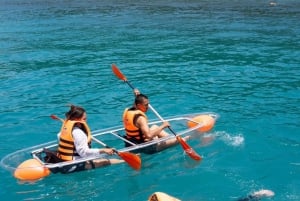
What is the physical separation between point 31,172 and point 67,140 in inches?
40.5

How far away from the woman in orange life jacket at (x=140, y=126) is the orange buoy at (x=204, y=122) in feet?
4.50

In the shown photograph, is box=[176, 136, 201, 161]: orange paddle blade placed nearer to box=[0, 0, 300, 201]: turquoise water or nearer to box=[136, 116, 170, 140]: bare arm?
box=[0, 0, 300, 201]: turquoise water

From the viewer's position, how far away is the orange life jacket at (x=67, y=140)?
28.9 ft

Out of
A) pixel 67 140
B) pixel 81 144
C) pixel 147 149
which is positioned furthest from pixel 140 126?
pixel 67 140

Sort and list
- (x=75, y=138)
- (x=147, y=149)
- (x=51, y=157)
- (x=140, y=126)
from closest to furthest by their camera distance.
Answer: (x=75, y=138), (x=51, y=157), (x=140, y=126), (x=147, y=149)

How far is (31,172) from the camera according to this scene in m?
8.96

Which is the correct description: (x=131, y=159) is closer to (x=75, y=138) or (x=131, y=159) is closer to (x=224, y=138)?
(x=75, y=138)

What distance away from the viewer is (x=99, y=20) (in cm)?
3312

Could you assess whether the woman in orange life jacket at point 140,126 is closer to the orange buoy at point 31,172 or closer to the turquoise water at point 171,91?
the turquoise water at point 171,91

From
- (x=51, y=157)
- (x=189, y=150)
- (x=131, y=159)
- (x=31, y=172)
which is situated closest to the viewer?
(x=31, y=172)

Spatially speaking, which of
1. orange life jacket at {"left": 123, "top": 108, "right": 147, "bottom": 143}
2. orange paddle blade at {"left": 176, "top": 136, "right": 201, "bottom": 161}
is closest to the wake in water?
orange paddle blade at {"left": 176, "top": 136, "right": 201, "bottom": 161}

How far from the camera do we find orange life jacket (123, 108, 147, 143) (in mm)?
9641

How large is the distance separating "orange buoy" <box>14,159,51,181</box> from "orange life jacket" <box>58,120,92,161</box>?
0.45m

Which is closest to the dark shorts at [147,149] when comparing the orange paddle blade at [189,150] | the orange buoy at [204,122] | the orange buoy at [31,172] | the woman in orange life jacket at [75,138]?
the orange paddle blade at [189,150]
